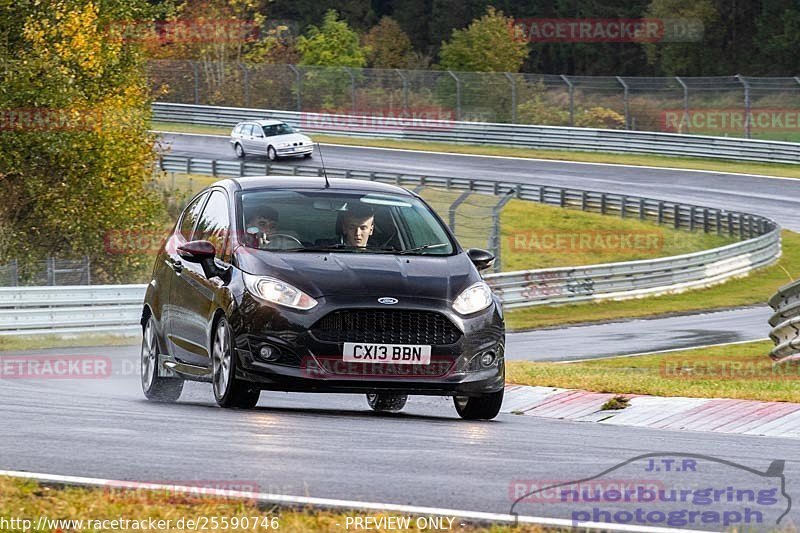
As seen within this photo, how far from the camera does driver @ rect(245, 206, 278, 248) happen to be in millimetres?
10062

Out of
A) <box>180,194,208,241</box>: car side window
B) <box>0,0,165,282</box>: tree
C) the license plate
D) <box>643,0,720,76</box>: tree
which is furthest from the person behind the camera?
<box>643,0,720,76</box>: tree

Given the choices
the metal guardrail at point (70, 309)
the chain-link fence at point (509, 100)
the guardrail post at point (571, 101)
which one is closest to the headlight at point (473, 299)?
the metal guardrail at point (70, 309)

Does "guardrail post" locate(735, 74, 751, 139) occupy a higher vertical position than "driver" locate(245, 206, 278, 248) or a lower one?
lower

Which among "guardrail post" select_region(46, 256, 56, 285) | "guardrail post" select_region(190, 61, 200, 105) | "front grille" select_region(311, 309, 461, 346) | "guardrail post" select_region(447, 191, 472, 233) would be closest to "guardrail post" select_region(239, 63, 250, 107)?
"guardrail post" select_region(190, 61, 200, 105)

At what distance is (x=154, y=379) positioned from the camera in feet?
38.0

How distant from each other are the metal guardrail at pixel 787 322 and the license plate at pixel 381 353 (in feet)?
28.2

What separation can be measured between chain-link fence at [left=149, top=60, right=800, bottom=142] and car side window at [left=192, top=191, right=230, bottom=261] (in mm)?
42464

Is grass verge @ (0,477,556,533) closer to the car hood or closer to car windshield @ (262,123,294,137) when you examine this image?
the car hood

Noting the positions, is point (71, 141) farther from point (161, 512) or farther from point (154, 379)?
point (161, 512)

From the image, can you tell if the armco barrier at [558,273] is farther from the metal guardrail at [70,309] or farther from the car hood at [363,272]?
the car hood at [363,272]

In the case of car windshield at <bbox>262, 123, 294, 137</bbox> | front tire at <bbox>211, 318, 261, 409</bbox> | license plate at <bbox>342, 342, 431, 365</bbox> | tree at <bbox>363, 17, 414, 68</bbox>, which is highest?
license plate at <bbox>342, 342, 431, 365</bbox>

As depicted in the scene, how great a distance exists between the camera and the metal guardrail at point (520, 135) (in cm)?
5250

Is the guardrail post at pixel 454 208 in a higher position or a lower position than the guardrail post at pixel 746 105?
higher

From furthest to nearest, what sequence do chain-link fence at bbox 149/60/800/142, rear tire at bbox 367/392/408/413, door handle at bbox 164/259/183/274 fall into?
chain-link fence at bbox 149/60/800/142
rear tire at bbox 367/392/408/413
door handle at bbox 164/259/183/274
